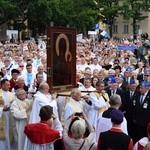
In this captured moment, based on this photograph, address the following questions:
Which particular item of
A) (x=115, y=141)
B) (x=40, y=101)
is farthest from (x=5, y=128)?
(x=115, y=141)

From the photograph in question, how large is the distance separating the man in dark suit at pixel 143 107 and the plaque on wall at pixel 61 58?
144 cm

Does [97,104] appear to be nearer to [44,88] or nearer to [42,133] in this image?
[44,88]

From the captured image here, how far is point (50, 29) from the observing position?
8938mm

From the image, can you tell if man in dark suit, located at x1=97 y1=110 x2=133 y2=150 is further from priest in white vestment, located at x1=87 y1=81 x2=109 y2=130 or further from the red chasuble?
priest in white vestment, located at x1=87 y1=81 x2=109 y2=130

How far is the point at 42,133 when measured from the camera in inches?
265

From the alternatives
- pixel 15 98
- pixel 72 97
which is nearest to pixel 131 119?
pixel 72 97

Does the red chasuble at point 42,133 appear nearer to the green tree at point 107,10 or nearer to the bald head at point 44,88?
the bald head at point 44,88

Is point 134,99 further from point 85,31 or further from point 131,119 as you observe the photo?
point 85,31

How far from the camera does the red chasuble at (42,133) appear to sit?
6707 millimetres

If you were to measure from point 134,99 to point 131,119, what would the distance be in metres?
0.52

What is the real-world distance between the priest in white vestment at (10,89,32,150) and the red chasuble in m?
2.01

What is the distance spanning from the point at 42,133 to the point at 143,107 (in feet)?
11.4

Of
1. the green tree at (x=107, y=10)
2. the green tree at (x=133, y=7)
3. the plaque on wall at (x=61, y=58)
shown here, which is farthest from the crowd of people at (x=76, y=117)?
the green tree at (x=133, y=7)

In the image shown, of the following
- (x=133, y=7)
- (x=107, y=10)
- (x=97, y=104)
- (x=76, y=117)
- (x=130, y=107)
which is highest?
(x=133, y=7)
